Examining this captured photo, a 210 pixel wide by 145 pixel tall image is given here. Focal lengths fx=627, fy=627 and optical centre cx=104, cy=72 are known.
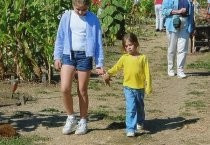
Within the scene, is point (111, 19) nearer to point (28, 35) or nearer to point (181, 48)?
point (181, 48)

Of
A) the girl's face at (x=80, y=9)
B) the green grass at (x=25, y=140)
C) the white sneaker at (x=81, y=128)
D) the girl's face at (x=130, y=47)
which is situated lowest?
the green grass at (x=25, y=140)

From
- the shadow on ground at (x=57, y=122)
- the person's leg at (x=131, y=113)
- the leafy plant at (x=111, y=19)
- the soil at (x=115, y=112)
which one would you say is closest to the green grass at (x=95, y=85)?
the soil at (x=115, y=112)

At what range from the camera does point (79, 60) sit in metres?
7.21

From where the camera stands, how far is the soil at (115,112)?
287 inches

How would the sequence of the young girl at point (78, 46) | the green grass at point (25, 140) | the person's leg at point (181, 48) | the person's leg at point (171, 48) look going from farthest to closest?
the person's leg at point (171, 48) < the person's leg at point (181, 48) < the young girl at point (78, 46) < the green grass at point (25, 140)

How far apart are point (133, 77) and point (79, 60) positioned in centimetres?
68

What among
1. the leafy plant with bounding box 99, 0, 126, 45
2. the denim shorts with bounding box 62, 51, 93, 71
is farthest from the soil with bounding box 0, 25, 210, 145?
the leafy plant with bounding box 99, 0, 126, 45

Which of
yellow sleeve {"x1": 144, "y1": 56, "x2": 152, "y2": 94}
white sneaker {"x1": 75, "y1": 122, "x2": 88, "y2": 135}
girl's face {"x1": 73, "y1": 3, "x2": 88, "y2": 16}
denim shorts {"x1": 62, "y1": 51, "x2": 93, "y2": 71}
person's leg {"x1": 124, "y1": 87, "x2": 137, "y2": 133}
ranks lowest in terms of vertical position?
white sneaker {"x1": 75, "y1": 122, "x2": 88, "y2": 135}

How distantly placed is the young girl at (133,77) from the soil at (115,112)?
236 millimetres

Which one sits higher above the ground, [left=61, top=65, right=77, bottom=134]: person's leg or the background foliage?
the background foliage

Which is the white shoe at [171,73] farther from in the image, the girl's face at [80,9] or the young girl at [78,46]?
the girl's face at [80,9]

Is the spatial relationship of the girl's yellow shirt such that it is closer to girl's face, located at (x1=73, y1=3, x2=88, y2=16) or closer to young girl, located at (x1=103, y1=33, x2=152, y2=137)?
young girl, located at (x1=103, y1=33, x2=152, y2=137)

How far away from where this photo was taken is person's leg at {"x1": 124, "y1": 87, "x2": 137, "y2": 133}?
7289 millimetres

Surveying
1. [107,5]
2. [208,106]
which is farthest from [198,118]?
[107,5]
